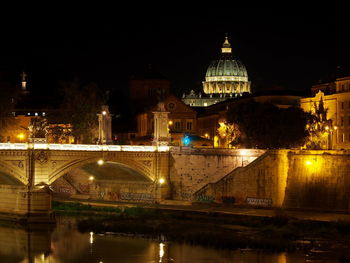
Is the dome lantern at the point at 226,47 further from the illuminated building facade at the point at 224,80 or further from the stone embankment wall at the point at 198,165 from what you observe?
the stone embankment wall at the point at 198,165

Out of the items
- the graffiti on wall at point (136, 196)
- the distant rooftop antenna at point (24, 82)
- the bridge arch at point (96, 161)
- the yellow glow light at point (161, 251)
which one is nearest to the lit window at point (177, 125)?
the distant rooftop antenna at point (24, 82)

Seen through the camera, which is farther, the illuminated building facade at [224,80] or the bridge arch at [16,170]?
the illuminated building facade at [224,80]

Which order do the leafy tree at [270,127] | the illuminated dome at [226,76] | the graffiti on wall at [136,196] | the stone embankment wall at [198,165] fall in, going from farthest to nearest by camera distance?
1. the illuminated dome at [226,76]
2. the leafy tree at [270,127]
3. the graffiti on wall at [136,196]
4. the stone embankment wall at [198,165]

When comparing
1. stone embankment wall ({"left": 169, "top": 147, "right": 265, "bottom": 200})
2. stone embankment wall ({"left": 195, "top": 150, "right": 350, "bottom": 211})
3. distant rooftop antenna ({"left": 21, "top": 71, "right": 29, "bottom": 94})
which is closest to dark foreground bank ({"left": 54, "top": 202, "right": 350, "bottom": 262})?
stone embankment wall ({"left": 195, "top": 150, "right": 350, "bottom": 211})

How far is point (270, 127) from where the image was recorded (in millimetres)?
80625

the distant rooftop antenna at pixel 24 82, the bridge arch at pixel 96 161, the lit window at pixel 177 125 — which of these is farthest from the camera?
the distant rooftop antenna at pixel 24 82

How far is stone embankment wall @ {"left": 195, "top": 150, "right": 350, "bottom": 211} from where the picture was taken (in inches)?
2628

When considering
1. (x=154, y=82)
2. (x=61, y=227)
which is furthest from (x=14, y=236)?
(x=154, y=82)

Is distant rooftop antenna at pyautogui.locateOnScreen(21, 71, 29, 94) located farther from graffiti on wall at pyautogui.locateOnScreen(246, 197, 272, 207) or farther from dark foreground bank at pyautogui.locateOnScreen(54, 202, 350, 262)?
graffiti on wall at pyautogui.locateOnScreen(246, 197, 272, 207)

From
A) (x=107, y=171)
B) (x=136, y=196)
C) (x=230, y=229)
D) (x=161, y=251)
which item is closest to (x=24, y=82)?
(x=107, y=171)

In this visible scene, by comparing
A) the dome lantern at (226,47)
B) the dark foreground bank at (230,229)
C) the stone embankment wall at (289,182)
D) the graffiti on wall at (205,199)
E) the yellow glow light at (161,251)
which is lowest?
the yellow glow light at (161,251)

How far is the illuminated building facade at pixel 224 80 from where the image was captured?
566 feet

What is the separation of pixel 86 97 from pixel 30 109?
2419 centimetres

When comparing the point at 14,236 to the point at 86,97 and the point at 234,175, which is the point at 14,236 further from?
the point at 86,97
